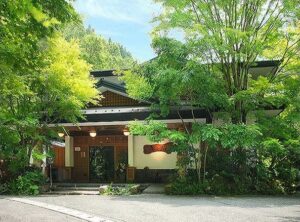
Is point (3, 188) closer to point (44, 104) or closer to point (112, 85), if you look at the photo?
point (44, 104)

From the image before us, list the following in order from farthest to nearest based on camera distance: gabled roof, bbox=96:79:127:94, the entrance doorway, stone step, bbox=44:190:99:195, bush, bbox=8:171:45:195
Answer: the entrance doorway < gabled roof, bbox=96:79:127:94 < stone step, bbox=44:190:99:195 < bush, bbox=8:171:45:195

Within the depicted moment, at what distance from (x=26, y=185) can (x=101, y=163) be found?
6.13m

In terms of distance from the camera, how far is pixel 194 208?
11.7 m

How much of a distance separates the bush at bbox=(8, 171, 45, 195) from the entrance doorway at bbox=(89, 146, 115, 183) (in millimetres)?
5394

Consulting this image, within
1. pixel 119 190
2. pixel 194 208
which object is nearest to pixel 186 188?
pixel 119 190

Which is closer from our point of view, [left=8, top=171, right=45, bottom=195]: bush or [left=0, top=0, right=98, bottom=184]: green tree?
[left=0, top=0, right=98, bottom=184]: green tree

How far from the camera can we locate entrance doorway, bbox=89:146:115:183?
2195 centimetres

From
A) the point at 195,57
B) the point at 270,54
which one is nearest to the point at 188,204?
the point at 195,57

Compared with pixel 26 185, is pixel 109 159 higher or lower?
higher

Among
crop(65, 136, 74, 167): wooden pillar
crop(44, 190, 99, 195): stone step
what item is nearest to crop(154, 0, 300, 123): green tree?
crop(44, 190, 99, 195): stone step

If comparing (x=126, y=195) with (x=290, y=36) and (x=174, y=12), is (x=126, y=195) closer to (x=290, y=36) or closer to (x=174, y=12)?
(x=174, y=12)

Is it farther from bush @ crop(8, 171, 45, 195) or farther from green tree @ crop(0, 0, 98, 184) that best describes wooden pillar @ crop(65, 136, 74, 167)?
bush @ crop(8, 171, 45, 195)

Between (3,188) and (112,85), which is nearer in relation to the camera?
(3,188)

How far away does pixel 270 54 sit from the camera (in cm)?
1841
